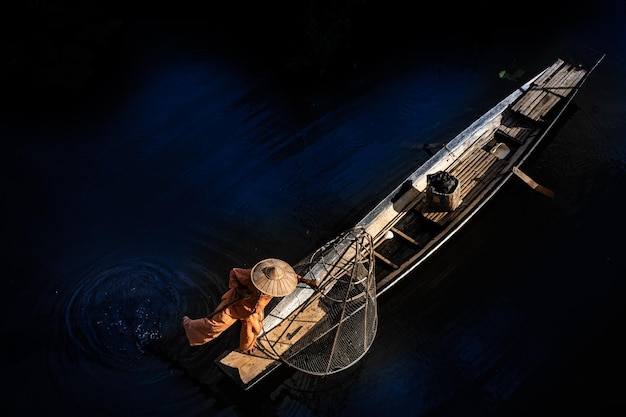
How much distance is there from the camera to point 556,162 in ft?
35.7

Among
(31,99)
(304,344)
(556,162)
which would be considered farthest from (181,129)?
(556,162)

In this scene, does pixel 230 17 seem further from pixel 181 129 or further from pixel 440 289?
pixel 440 289

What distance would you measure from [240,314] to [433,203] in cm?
385

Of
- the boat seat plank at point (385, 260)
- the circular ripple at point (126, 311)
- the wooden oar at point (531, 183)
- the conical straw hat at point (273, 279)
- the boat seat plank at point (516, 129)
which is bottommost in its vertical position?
the wooden oar at point (531, 183)

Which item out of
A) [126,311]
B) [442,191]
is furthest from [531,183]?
[126,311]

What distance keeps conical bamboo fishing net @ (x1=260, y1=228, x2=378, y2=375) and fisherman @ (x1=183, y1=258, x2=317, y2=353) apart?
21.8 inches

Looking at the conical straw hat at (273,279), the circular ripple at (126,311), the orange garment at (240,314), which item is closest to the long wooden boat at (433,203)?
the orange garment at (240,314)

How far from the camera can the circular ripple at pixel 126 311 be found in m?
8.27

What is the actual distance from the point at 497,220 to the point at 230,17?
8.20 meters

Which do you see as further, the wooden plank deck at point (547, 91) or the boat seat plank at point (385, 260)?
the wooden plank deck at point (547, 91)

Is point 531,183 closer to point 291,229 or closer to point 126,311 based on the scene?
point 291,229

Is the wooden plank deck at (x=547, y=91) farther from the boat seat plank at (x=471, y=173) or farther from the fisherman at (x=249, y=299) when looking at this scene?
the fisherman at (x=249, y=299)

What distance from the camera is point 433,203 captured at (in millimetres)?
9242

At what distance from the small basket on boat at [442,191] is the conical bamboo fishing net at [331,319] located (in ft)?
5.00
